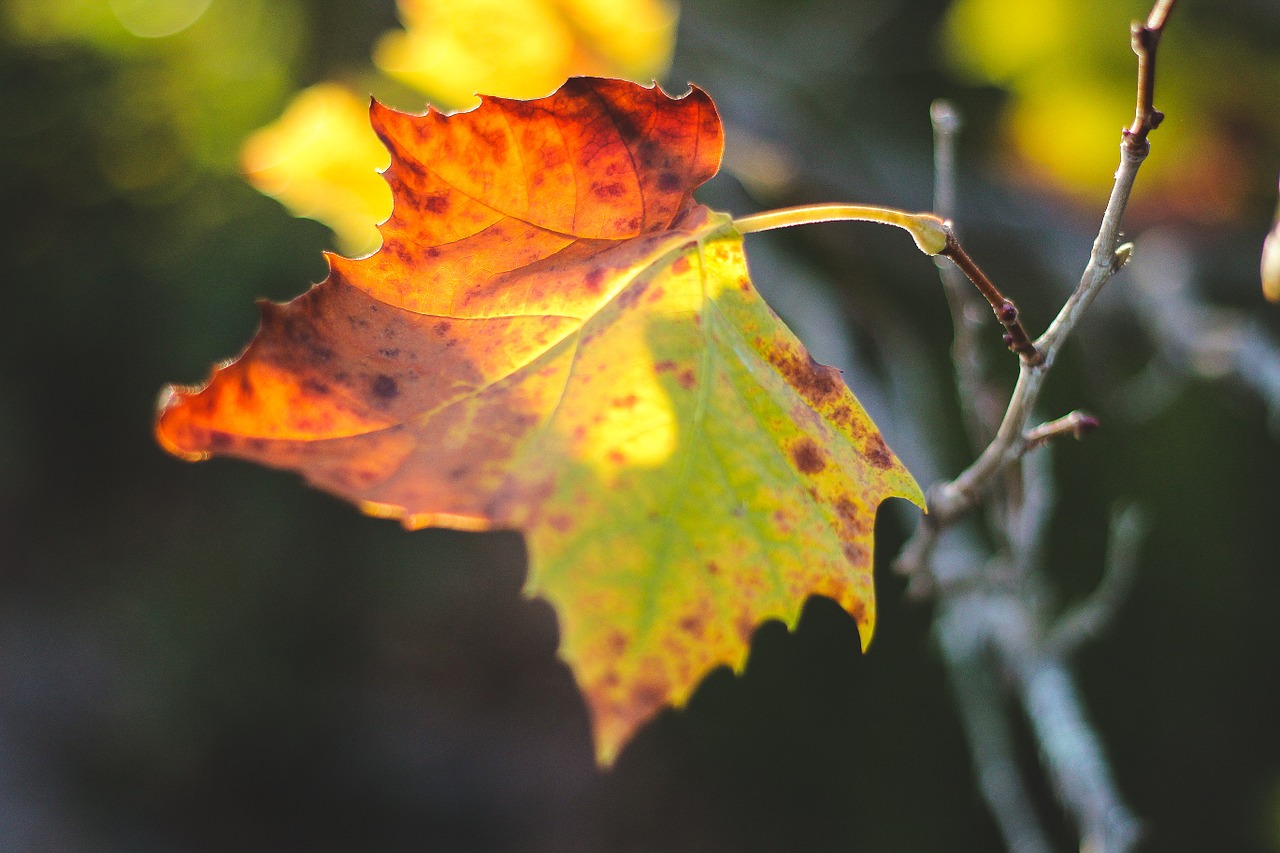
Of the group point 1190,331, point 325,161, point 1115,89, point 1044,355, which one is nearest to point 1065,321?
point 1044,355

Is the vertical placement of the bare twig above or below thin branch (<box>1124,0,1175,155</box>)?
below

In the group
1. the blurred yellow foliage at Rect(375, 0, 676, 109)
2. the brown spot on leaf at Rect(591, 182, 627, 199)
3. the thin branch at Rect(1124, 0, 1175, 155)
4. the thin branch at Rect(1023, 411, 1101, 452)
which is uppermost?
the blurred yellow foliage at Rect(375, 0, 676, 109)

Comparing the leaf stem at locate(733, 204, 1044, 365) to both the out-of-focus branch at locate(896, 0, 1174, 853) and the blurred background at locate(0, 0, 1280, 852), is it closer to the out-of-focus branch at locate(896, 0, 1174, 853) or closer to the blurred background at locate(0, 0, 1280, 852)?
the out-of-focus branch at locate(896, 0, 1174, 853)

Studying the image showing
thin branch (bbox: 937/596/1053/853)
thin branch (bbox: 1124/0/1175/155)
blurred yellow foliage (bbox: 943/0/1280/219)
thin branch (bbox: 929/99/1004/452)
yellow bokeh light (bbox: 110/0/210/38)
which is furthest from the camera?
yellow bokeh light (bbox: 110/0/210/38)

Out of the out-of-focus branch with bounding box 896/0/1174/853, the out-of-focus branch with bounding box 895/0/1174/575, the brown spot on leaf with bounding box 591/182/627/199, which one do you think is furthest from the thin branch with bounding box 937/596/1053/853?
the brown spot on leaf with bounding box 591/182/627/199

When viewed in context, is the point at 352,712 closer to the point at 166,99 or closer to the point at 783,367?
the point at 166,99

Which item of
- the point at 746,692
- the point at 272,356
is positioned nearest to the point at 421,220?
the point at 272,356

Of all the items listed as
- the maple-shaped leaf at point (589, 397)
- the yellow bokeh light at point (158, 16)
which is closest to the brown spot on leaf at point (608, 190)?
the maple-shaped leaf at point (589, 397)
